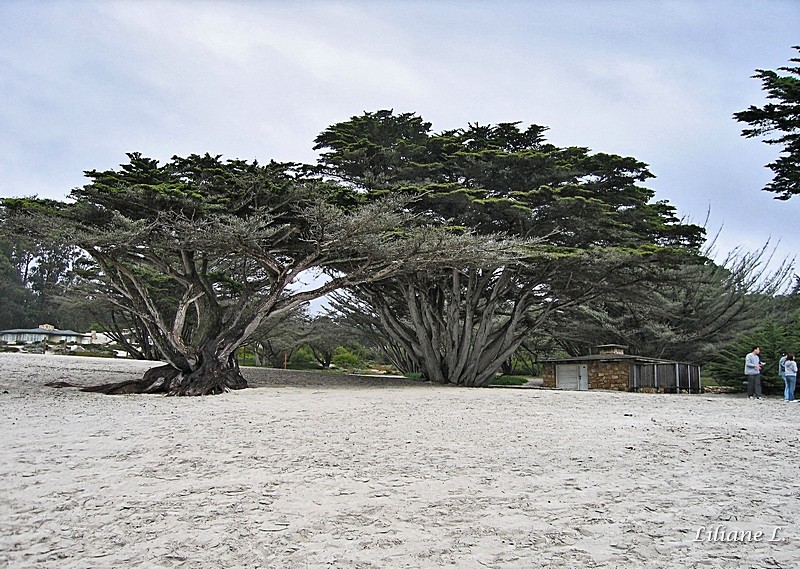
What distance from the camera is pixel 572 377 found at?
2081 centimetres

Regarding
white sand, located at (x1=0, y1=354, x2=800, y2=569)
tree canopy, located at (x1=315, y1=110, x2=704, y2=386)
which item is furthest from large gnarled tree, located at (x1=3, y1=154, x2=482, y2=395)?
white sand, located at (x1=0, y1=354, x2=800, y2=569)

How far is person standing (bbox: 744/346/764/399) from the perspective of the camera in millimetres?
14484

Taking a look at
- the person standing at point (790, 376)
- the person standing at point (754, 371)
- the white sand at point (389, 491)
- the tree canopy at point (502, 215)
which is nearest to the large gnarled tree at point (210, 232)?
the tree canopy at point (502, 215)

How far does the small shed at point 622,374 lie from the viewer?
1922 centimetres

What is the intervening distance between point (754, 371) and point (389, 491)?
12.8 meters

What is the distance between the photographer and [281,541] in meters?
3.73

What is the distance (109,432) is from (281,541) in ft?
14.2

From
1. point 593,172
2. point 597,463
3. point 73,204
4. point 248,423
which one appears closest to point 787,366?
point 593,172

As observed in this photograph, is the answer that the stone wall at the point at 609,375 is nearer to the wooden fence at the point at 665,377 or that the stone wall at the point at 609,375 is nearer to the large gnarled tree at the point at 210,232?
the wooden fence at the point at 665,377

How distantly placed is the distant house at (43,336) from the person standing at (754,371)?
125 feet

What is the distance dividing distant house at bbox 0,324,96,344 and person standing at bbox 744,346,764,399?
38.0m

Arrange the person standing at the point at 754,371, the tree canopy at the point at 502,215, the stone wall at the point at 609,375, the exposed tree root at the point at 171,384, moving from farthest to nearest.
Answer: the stone wall at the point at 609,375
the tree canopy at the point at 502,215
the person standing at the point at 754,371
the exposed tree root at the point at 171,384

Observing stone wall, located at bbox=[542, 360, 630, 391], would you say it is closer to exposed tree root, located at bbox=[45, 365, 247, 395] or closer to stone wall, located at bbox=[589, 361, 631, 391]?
stone wall, located at bbox=[589, 361, 631, 391]

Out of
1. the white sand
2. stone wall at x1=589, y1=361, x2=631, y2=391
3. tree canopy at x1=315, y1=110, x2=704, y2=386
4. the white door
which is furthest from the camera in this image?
the white door
